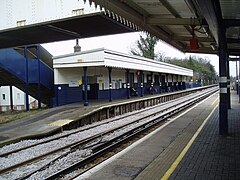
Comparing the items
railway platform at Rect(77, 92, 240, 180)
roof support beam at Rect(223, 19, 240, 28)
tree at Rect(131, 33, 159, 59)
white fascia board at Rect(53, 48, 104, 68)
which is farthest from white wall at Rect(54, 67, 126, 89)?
tree at Rect(131, 33, 159, 59)

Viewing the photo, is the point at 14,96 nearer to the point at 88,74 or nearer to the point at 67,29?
the point at 88,74

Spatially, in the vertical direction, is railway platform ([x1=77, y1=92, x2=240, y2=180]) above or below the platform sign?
below

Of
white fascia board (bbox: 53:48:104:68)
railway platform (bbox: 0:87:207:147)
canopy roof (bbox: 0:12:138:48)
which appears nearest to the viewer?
railway platform (bbox: 0:87:207:147)

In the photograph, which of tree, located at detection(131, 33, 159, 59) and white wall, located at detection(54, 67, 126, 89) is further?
tree, located at detection(131, 33, 159, 59)

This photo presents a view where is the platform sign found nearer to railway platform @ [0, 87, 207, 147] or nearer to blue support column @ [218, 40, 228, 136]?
railway platform @ [0, 87, 207, 147]

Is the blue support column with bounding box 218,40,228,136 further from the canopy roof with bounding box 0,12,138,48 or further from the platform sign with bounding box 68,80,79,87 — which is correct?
the platform sign with bounding box 68,80,79,87

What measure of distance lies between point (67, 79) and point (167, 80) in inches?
1089

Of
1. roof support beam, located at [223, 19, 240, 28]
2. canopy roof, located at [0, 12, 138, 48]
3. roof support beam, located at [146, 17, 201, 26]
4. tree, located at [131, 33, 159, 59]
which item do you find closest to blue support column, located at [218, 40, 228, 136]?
roof support beam, located at [223, 19, 240, 28]

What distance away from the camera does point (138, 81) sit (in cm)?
3303

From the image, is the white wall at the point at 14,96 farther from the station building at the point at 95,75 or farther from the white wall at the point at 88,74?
the white wall at the point at 88,74

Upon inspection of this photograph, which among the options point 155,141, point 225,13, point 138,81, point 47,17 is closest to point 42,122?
point 47,17

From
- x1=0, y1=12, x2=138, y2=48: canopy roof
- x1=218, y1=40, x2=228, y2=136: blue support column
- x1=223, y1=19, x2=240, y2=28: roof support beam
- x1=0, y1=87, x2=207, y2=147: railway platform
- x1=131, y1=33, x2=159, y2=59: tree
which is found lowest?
x1=0, y1=87, x2=207, y2=147: railway platform

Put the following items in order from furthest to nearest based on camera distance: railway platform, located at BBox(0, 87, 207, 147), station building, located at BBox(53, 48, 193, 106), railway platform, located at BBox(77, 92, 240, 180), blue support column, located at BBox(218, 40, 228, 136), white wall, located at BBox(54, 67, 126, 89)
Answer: white wall, located at BBox(54, 67, 126, 89), station building, located at BBox(53, 48, 193, 106), railway platform, located at BBox(0, 87, 207, 147), blue support column, located at BBox(218, 40, 228, 136), railway platform, located at BBox(77, 92, 240, 180)

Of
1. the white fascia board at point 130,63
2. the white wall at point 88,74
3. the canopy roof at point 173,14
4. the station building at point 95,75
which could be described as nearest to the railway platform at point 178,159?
the canopy roof at point 173,14
